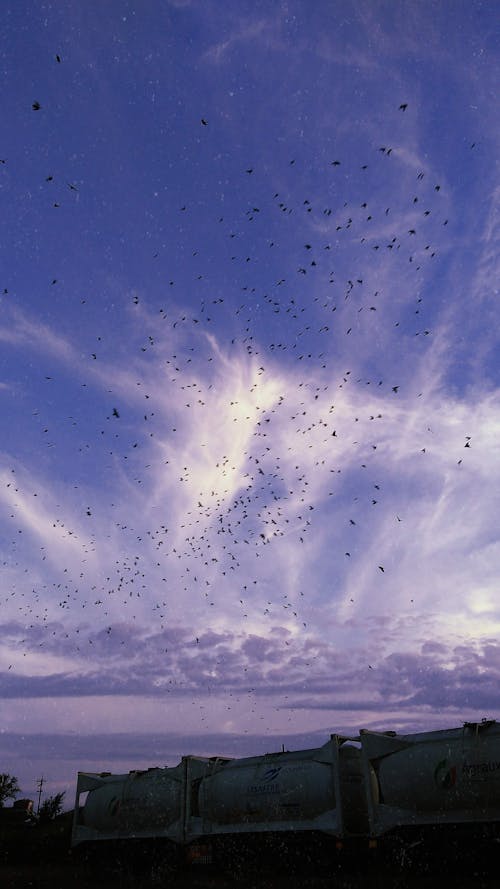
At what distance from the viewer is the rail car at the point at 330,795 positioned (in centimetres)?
1614

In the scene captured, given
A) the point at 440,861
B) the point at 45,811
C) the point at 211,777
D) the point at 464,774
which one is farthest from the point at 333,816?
the point at 45,811

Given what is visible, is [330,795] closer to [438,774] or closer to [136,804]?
[438,774]

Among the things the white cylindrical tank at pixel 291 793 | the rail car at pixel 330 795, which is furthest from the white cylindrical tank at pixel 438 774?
the white cylindrical tank at pixel 291 793

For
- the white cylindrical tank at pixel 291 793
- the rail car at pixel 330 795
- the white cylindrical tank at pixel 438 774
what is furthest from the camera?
the white cylindrical tank at pixel 291 793

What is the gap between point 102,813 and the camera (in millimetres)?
Answer: 26297

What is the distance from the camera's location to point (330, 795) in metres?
18.3

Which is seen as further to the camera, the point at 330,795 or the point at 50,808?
the point at 50,808

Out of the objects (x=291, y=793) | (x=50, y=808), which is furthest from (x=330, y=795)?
(x=50, y=808)

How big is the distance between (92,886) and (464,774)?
40.2 feet

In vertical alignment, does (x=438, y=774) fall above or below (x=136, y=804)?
above

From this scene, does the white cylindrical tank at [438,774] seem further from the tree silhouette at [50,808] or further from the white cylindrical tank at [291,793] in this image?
the tree silhouette at [50,808]

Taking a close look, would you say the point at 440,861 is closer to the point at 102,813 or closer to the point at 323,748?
the point at 323,748

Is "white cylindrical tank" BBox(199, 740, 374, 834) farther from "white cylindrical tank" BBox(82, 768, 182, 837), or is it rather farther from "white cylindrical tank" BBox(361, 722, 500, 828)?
A: "white cylindrical tank" BBox(82, 768, 182, 837)

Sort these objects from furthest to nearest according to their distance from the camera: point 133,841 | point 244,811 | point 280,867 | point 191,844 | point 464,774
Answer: point 133,841
point 191,844
point 244,811
point 280,867
point 464,774
